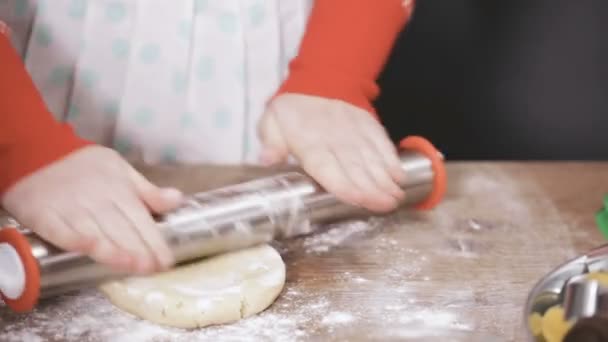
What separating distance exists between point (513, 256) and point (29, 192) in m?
0.45

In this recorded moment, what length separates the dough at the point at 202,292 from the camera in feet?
2.35

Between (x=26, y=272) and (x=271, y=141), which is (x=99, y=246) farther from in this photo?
(x=271, y=141)

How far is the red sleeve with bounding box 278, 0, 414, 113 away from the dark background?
0.45 meters

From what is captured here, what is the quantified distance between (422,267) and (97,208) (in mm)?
300

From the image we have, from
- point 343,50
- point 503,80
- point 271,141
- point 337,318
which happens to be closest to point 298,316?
point 337,318

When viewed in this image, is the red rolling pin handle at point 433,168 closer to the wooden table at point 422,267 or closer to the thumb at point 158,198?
the wooden table at point 422,267

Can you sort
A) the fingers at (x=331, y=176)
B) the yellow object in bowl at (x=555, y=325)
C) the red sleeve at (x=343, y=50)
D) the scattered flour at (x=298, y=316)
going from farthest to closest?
the red sleeve at (x=343, y=50) < the fingers at (x=331, y=176) < the scattered flour at (x=298, y=316) < the yellow object in bowl at (x=555, y=325)

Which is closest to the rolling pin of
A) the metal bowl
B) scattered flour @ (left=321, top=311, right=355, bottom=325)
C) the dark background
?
scattered flour @ (left=321, top=311, right=355, bottom=325)

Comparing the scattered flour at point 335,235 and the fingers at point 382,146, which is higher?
the fingers at point 382,146

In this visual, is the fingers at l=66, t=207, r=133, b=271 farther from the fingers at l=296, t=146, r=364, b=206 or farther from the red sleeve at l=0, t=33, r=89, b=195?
the fingers at l=296, t=146, r=364, b=206

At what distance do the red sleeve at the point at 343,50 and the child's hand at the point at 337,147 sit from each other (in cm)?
2

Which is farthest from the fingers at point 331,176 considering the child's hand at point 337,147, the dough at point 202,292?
the dough at point 202,292

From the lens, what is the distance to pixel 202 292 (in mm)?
733

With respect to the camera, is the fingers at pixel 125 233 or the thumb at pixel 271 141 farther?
the thumb at pixel 271 141
